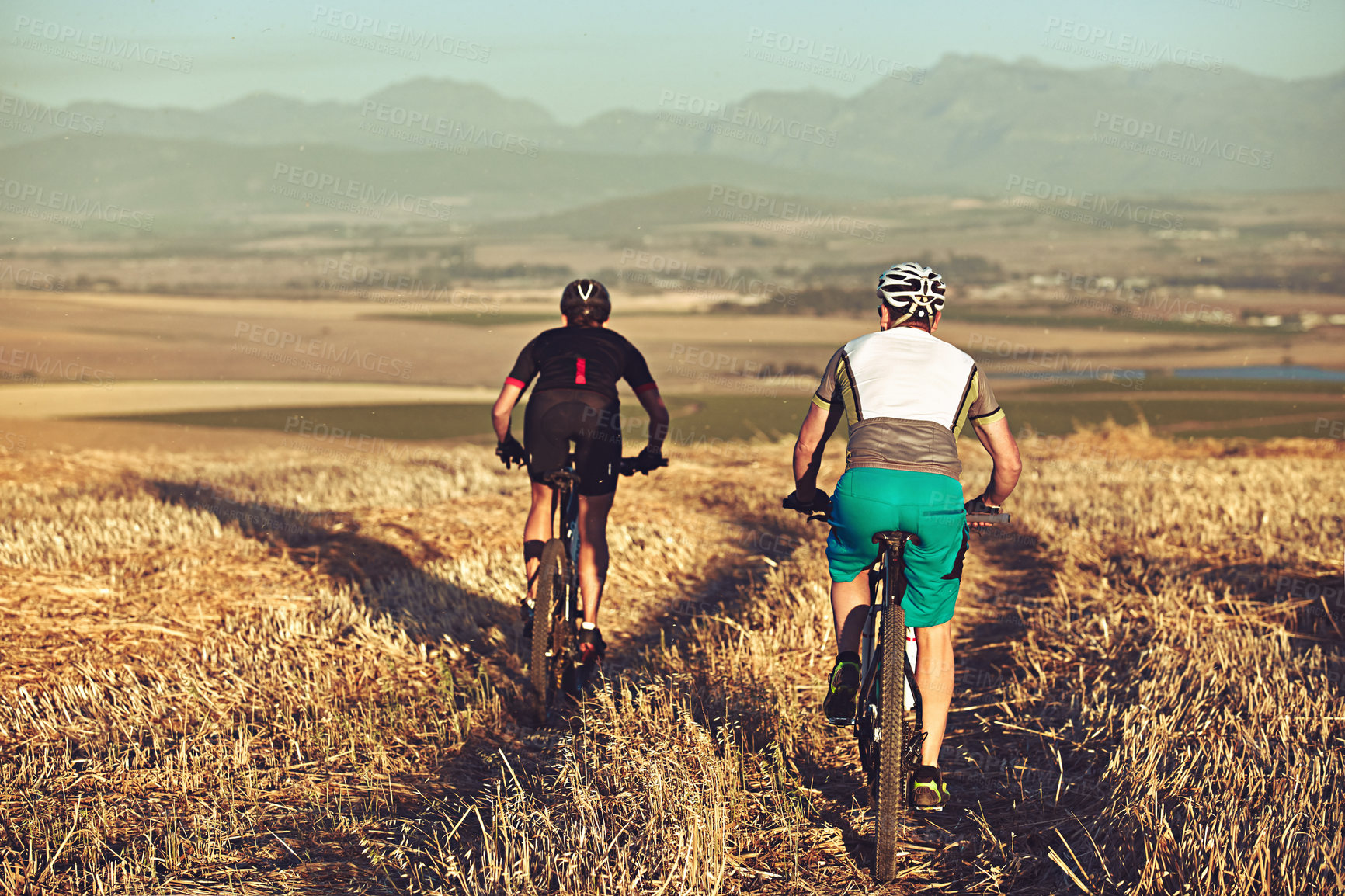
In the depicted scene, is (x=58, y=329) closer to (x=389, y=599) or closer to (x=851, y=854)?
(x=389, y=599)

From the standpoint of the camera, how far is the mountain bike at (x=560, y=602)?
625cm

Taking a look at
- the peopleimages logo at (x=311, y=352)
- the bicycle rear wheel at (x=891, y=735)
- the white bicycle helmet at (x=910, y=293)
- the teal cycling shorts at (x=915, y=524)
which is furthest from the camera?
the peopleimages logo at (x=311, y=352)

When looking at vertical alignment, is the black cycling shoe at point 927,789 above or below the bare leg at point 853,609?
below

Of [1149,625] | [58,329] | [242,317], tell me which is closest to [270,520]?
[1149,625]

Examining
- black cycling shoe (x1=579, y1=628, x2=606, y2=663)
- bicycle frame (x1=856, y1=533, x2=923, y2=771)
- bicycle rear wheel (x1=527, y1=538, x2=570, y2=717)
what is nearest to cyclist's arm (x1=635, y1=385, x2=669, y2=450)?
bicycle rear wheel (x1=527, y1=538, x2=570, y2=717)

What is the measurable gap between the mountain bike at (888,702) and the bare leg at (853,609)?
0.03 meters

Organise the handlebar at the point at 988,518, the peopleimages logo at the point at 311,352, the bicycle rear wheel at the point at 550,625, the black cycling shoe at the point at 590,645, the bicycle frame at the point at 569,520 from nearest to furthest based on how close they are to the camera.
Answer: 1. the handlebar at the point at 988,518
2. the bicycle rear wheel at the point at 550,625
3. the bicycle frame at the point at 569,520
4. the black cycling shoe at the point at 590,645
5. the peopleimages logo at the point at 311,352

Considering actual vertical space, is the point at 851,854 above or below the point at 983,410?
below

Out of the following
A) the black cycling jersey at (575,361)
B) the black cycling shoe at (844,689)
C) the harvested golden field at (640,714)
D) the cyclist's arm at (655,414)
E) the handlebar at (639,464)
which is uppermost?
the black cycling jersey at (575,361)

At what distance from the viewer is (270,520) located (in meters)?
11.4

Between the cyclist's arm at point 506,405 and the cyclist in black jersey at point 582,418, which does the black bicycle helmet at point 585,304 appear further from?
the cyclist's arm at point 506,405

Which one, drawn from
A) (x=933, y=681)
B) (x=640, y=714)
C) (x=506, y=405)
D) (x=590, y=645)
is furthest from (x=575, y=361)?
(x=933, y=681)

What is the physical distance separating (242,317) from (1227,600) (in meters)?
70.7

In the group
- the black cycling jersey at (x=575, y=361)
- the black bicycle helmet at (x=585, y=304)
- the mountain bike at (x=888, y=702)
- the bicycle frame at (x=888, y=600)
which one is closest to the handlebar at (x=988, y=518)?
the mountain bike at (x=888, y=702)
